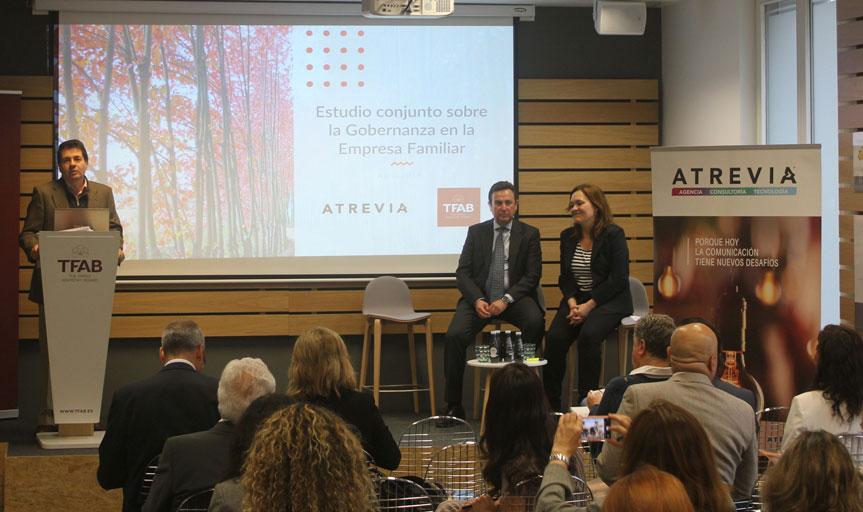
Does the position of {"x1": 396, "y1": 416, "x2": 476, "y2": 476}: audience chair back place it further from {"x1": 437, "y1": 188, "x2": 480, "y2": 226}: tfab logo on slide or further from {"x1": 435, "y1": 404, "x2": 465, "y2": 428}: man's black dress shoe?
{"x1": 437, "y1": 188, "x2": 480, "y2": 226}: tfab logo on slide

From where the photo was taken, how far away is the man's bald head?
3381mm

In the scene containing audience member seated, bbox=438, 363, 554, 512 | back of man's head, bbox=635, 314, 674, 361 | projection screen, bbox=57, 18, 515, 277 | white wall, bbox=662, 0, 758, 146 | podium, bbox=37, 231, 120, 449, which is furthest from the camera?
projection screen, bbox=57, 18, 515, 277

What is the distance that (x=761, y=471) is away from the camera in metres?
4.43

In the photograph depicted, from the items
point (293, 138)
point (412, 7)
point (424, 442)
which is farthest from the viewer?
point (293, 138)

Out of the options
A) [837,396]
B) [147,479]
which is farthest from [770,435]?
[147,479]

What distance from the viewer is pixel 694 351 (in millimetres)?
3381

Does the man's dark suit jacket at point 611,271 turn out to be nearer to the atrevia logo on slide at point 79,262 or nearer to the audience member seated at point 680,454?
the atrevia logo on slide at point 79,262

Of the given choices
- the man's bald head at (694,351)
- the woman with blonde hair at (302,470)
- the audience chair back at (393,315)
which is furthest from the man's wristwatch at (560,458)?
the audience chair back at (393,315)

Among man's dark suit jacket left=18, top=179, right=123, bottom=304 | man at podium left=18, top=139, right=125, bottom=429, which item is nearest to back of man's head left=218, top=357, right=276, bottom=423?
man at podium left=18, top=139, right=125, bottom=429

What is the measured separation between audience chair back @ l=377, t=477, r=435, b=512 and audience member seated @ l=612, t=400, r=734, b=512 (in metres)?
0.83

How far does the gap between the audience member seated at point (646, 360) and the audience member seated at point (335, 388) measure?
83 cm

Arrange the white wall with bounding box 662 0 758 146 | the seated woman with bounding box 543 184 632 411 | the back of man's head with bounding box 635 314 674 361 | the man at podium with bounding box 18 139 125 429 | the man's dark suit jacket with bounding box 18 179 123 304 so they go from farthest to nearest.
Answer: the white wall with bounding box 662 0 758 146 → the seated woman with bounding box 543 184 632 411 → the man's dark suit jacket with bounding box 18 179 123 304 → the man at podium with bounding box 18 139 125 429 → the back of man's head with bounding box 635 314 674 361

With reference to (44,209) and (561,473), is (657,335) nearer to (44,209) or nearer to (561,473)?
(561,473)

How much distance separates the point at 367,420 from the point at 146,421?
2.69 feet
